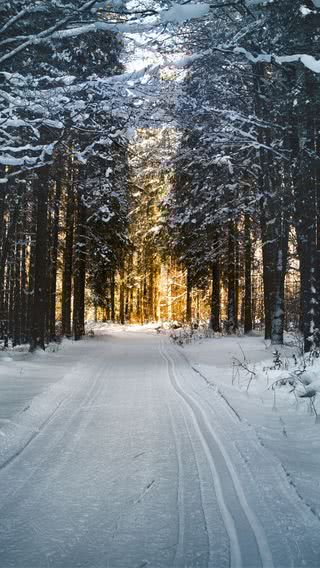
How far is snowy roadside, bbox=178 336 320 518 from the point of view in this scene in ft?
14.7

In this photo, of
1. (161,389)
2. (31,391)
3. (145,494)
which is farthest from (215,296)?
(145,494)

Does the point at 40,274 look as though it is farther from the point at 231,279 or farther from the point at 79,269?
the point at 231,279

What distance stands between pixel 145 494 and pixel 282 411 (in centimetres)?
370

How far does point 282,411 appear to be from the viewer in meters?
7.02

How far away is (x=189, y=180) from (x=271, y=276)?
350 inches

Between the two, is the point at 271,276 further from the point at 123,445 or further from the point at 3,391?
the point at 123,445

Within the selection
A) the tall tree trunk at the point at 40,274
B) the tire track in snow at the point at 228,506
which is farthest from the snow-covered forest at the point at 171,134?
the tire track in snow at the point at 228,506

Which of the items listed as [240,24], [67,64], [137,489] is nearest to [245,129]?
[240,24]

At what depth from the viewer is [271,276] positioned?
16.5 meters

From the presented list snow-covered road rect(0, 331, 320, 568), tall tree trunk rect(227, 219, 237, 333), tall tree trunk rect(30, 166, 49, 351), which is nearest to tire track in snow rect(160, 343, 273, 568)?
snow-covered road rect(0, 331, 320, 568)

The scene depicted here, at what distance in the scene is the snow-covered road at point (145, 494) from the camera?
2963 millimetres

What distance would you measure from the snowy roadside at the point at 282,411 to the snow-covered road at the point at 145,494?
0.17 meters

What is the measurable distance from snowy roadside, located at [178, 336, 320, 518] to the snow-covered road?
0.17 metres

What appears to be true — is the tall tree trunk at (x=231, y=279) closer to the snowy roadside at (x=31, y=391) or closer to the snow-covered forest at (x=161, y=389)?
the snow-covered forest at (x=161, y=389)
